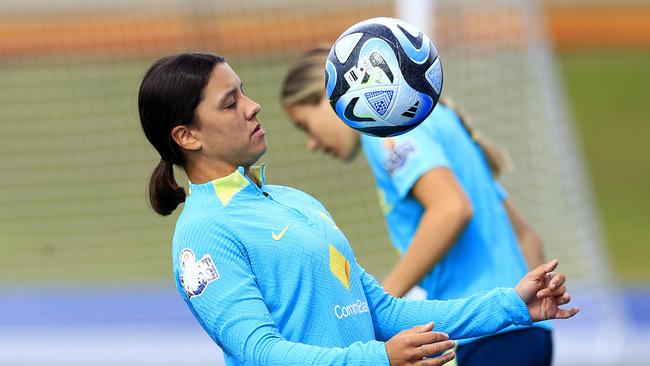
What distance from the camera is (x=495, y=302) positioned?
306 cm

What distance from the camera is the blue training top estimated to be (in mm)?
2719

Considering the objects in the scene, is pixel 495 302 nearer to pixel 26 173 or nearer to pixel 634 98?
pixel 26 173

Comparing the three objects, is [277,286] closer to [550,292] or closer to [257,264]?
[257,264]

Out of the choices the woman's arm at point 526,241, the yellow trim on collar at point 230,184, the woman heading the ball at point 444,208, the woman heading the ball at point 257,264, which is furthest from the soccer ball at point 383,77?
the woman's arm at point 526,241

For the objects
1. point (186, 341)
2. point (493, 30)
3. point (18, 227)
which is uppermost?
point (493, 30)

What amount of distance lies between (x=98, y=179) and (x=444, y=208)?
651 centimetres

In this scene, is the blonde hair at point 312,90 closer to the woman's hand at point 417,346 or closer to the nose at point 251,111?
the nose at point 251,111

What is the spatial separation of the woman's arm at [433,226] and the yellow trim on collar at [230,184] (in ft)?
3.09

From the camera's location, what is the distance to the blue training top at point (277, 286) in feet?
8.92

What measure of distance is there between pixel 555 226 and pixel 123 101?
3812mm

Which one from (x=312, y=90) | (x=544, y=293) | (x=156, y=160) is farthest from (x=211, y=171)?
(x=156, y=160)

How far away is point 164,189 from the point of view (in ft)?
10.5

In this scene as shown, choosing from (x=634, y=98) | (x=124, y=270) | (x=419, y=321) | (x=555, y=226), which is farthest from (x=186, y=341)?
(x=634, y=98)

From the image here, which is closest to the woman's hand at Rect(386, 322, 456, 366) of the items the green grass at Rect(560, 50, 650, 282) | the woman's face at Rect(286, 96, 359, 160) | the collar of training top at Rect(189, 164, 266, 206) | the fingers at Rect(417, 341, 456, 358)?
the fingers at Rect(417, 341, 456, 358)
